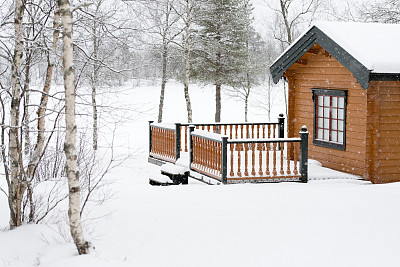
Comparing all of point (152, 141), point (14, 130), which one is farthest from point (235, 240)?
point (152, 141)

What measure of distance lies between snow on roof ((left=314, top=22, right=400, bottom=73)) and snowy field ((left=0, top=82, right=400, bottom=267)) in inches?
105

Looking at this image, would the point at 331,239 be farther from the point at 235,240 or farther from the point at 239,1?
the point at 239,1

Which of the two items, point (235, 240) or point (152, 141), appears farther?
point (152, 141)

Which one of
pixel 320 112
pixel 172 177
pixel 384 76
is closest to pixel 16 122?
pixel 172 177

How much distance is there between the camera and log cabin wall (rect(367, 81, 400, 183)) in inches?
413

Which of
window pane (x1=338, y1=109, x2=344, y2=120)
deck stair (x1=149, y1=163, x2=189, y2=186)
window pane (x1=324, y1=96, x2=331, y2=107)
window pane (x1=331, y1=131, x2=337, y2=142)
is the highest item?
window pane (x1=324, y1=96, x2=331, y2=107)

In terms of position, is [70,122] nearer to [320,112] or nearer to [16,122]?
[16,122]

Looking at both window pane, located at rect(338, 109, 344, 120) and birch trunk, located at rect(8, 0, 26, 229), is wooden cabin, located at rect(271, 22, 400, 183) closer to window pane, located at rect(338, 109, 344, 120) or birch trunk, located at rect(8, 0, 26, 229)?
window pane, located at rect(338, 109, 344, 120)

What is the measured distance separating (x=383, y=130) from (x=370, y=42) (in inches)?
81.2

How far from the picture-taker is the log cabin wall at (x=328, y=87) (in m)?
10.9

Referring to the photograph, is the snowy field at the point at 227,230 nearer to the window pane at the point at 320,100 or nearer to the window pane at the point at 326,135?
the window pane at the point at 326,135

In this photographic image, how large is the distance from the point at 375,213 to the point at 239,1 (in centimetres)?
2178

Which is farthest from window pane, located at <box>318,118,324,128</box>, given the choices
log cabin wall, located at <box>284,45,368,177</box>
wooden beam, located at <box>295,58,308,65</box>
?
wooden beam, located at <box>295,58,308,65</box>

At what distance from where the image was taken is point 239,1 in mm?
26859
